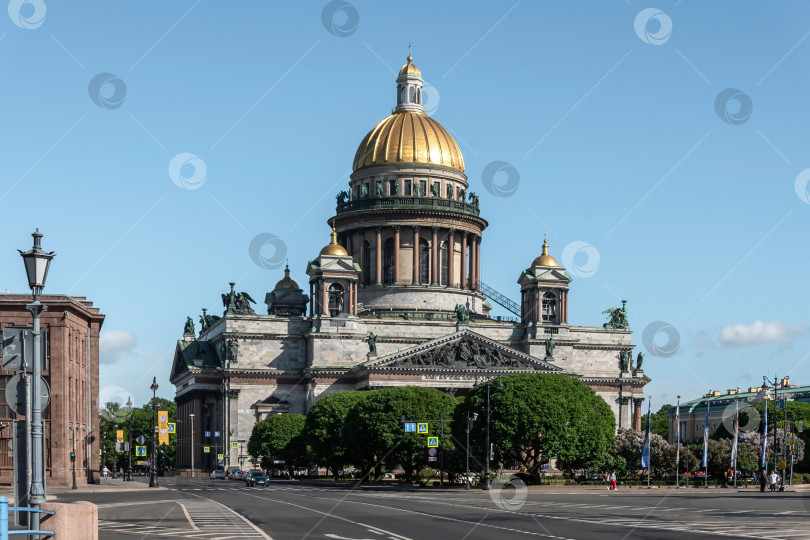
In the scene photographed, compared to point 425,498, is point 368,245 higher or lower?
higher

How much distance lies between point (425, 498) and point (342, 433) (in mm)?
40433

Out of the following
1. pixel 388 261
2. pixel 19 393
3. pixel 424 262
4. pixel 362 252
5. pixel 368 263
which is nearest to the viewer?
pixel 19 393

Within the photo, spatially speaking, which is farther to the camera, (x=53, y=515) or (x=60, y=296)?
(x=60, y=296)

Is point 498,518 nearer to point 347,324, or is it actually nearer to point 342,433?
point 342,433

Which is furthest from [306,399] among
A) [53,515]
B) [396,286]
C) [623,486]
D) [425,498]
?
[53,515]

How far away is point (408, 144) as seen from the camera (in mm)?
158000

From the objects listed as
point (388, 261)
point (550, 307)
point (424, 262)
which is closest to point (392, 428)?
point (550, 307)

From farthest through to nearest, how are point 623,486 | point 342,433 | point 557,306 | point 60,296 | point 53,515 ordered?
point 557,306 → point 342,433 → point 623,486 → point 60,296 → point 53,515

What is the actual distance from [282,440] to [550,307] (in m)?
40.5

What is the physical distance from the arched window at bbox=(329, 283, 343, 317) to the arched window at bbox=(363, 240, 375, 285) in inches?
410

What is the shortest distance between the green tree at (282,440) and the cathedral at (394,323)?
1177cm

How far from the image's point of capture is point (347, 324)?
14300cm

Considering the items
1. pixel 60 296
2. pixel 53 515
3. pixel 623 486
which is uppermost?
pixel 60 296

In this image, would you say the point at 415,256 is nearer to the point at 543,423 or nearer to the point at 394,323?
the point at 394,323
